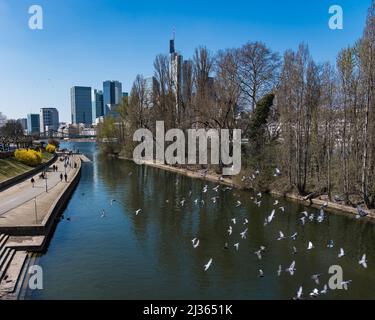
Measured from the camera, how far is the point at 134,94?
7206 centimetres

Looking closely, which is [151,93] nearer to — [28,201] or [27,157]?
[27,157]

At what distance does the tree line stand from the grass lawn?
22874 mm

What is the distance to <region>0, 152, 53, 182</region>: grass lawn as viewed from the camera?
132 ft

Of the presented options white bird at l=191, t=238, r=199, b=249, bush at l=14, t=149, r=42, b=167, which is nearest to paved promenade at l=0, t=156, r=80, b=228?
white bird at l=191, t=238, r=199, b=249

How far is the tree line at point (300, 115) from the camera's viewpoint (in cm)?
2858

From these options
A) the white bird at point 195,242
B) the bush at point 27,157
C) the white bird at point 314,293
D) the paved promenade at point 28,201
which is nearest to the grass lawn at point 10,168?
the bush at point 27,157

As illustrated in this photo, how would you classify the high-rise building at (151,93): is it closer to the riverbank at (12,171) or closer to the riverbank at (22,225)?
the riverbank at (12,171)

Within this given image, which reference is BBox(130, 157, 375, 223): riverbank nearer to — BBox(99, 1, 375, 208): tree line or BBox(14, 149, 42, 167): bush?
BBox(99, 1, 375, 208): tree line

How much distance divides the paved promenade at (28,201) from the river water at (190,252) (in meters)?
1.68

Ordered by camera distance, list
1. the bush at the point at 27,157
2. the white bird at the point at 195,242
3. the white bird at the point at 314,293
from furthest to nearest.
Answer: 1. the bush at the point at 27,157
2. the white bird at the point at 195,242
3. the white bird at the point at 314,293

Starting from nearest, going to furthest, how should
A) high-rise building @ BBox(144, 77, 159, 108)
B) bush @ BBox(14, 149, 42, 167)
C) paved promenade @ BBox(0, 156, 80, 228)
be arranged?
paved promenade @ BBox(0, 156, 80, 228) → bush @ BBox(14, 149, 42, 167) → high-rise building @ BBox(144, 77, 159, 108)

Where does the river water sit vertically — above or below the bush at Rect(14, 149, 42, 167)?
below
